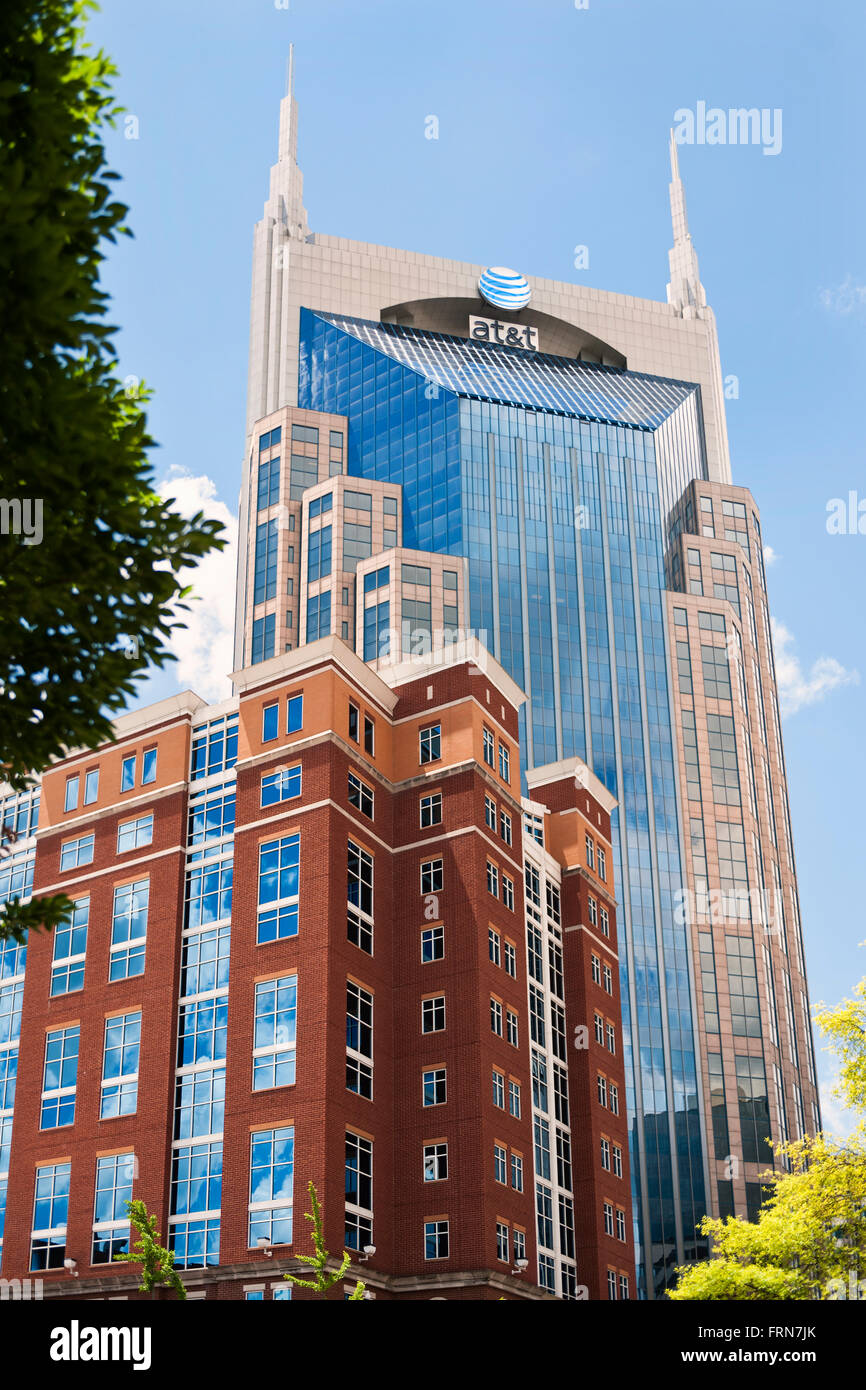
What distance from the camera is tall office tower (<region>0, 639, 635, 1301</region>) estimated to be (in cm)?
6450

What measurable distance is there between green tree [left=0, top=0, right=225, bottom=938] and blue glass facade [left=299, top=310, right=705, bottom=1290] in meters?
126

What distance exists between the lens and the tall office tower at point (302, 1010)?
64.5 meters

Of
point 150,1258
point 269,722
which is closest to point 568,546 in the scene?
point 269,722

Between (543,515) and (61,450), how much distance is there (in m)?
147

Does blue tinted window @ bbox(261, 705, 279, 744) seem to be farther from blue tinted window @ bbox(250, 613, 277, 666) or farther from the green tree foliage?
blue tinted window @ bbox(250, 613, 277, 666)

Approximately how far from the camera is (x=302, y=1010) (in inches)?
2559

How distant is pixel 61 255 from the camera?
18125mm

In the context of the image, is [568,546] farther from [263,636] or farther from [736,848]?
[736,848]

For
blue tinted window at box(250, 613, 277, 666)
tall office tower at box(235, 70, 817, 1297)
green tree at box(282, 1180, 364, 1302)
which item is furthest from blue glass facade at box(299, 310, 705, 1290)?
green tree at box(282, 1180, 364, 1302)

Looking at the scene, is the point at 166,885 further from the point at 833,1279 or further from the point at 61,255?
the point at 61,255

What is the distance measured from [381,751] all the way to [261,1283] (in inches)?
1025
